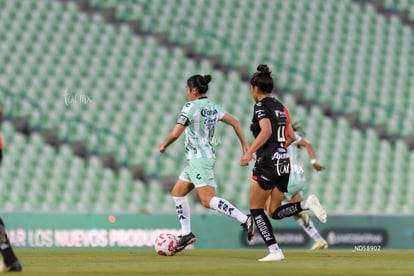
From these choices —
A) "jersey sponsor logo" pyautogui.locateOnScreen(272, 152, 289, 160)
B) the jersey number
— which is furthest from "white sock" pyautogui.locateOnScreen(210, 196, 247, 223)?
the jersey number

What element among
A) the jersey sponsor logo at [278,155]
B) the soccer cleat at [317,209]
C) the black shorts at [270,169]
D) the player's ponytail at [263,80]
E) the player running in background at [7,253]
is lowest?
the player running in background at [7,253]

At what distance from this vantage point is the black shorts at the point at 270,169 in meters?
11.9

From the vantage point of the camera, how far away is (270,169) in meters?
12.0

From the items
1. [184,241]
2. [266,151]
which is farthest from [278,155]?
[184,241]

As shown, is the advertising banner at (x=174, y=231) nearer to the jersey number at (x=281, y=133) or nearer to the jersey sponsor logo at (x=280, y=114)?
the jersey number at (x=281, y=133)

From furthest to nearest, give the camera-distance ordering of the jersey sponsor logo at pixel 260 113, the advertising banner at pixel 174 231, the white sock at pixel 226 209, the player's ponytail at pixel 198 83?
the advertising banner at pixel 174 231, the player's ponytail at pixel 198 83, the white sock at pixel 226 209, the jersey sponsor logo at pixel 260 113

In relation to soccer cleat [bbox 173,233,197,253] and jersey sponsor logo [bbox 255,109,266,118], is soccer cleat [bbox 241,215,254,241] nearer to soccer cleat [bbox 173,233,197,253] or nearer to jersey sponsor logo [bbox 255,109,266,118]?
soccer cleat [bbox 173,233,197,253]

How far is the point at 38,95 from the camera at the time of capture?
72.0ft

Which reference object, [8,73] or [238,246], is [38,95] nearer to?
[8,73]

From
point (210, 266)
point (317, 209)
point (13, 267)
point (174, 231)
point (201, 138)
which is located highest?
point (201, 138)

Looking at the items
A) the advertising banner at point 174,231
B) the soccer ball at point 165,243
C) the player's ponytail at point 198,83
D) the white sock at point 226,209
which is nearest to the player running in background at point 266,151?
the white sock at point 226,209

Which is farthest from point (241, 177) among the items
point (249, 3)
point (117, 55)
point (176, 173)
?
point (249, 3)

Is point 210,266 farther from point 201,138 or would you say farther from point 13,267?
point 201,138

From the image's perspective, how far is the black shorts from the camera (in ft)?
39.2
